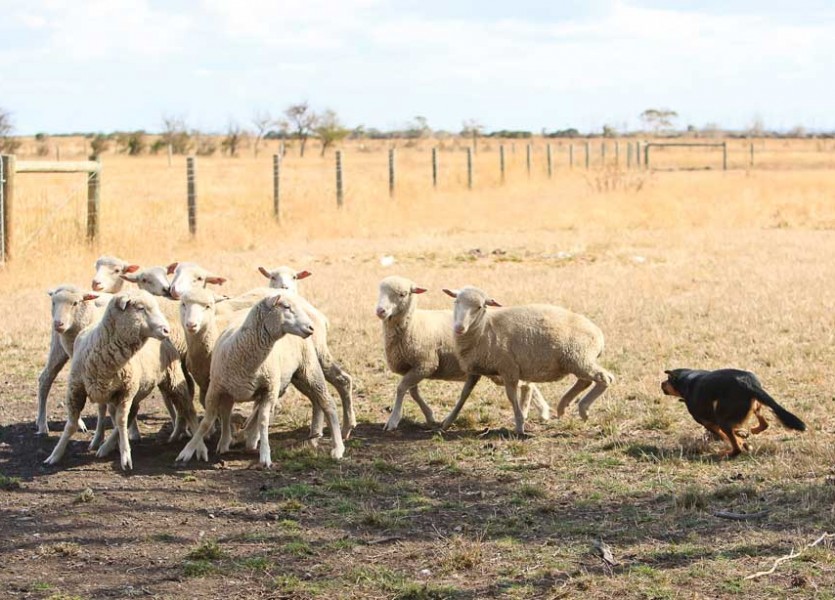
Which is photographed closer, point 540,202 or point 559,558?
point 559,558

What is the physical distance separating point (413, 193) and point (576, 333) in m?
20.6

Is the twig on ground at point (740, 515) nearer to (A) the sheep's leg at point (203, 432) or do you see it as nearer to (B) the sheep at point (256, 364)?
(B) the sheep at point (256, 364)

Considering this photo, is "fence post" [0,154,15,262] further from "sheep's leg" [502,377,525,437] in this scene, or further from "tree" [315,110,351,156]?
"tree" [315,110,351,156]

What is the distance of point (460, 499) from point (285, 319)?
5.61ft

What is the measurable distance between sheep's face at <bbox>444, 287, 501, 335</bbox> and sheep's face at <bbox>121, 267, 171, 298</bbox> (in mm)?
2364

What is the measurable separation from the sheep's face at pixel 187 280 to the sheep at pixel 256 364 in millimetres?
1083

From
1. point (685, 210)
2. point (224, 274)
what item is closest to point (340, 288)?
point (224, 274)

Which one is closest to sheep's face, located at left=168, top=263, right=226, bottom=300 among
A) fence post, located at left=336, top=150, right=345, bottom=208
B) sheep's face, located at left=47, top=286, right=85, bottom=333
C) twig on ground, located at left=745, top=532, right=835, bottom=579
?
sheep's face, located at left=47, top=286, right=85, bottom=333

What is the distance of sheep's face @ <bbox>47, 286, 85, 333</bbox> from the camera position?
8250 mm

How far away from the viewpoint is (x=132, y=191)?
3459 centimetres

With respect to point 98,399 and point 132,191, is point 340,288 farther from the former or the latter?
point 132,191

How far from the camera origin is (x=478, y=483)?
23.4 feet

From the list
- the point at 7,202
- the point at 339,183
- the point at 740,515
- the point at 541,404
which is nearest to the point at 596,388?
the point at 541,404

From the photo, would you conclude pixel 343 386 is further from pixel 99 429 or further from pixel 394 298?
pixel 99 429
